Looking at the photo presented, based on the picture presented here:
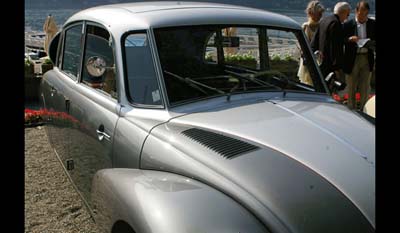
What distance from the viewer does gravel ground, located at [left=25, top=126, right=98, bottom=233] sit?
13.4 feet

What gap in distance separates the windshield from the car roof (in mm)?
55

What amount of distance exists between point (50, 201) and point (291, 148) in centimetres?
316

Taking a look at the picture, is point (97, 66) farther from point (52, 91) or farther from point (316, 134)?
point (316, 134)

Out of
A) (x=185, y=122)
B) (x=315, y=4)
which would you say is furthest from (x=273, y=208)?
(x=315, y=4)

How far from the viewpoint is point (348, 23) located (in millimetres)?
7500

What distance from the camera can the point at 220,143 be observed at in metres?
2.48

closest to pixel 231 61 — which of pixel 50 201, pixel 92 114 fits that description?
pixel 92 114

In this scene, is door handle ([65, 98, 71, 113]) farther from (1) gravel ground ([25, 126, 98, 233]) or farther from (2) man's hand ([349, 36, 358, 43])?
(2) man's hand ([349, 36, 358, 43])

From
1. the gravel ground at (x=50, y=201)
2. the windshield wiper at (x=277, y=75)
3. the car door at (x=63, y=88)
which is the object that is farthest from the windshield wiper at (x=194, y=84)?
the gravel ground at (x=50, y=201)

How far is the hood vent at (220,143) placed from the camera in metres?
2.37

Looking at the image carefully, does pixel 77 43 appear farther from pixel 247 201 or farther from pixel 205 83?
pixel 247 201

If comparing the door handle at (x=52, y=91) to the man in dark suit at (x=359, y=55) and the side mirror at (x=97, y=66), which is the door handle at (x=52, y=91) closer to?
the side mirror at (x=97, y=66)

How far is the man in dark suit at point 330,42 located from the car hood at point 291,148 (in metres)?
4.08

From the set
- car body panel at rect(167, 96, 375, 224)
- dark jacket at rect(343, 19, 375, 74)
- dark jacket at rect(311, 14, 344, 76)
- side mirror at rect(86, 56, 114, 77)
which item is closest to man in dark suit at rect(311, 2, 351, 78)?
dark jacket at rect(311, 14, 344, 76)
